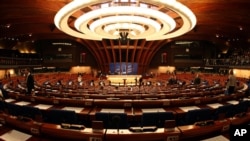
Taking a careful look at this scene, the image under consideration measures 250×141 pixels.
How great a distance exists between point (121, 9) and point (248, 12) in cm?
1305

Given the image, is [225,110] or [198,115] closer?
[198,115]

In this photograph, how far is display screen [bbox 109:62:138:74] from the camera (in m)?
31.5

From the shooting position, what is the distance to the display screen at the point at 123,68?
104 feet

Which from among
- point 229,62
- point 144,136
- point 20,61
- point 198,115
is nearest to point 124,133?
point 144,136

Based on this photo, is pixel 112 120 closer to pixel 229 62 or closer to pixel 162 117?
pixel 162 117

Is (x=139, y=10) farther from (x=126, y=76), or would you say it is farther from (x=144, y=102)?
(x=126, y=76)

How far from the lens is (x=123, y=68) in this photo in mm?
31797

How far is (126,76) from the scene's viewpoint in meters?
29.7

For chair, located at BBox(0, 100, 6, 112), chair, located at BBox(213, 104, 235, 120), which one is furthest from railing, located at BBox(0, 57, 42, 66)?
chair, located at BBox(213, 104, 235, 120)

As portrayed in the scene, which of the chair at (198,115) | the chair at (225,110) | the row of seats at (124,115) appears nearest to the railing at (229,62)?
the chair at (225,110)

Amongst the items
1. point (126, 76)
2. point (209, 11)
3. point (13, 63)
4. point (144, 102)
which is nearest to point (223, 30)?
point (209, 11)

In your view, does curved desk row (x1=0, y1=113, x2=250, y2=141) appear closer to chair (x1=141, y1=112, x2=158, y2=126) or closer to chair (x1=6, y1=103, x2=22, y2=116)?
chair (x1=141, y1=112, x2=158, y2=126)

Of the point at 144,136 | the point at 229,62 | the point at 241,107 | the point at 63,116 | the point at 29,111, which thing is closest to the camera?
the point at 144,136

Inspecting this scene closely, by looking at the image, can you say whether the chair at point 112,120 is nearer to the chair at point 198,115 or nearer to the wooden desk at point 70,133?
the wooden desk at point 70,133
